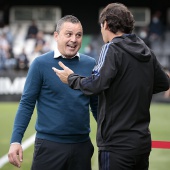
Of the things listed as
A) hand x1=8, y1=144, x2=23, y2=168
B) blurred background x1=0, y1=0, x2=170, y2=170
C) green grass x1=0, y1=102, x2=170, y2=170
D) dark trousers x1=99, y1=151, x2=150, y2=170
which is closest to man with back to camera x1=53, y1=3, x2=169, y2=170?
dark trousers x1=99, y1=151, x2=150, y2=170

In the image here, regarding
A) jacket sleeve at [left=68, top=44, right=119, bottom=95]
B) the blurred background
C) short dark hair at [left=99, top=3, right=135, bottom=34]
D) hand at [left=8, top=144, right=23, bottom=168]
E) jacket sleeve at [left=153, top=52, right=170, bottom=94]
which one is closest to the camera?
jacket sleeve at [left=68, top=44, right=119, bottom=95]

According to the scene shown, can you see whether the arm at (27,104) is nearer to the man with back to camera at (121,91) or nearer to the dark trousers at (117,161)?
the man with back to camera at (121,91)

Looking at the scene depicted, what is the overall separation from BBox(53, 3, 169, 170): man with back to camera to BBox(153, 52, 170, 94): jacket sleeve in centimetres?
15

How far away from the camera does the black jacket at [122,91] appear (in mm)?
3518

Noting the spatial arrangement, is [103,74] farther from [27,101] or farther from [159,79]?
[27,101]

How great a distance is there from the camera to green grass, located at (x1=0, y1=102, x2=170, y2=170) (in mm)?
7812

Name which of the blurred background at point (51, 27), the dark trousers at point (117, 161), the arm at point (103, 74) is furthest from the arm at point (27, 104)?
the blurred background at point (51, 27)

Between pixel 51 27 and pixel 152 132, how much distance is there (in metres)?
18.0

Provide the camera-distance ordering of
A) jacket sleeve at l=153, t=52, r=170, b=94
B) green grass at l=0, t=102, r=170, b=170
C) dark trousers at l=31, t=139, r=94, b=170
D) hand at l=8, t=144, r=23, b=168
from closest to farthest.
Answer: jacket sleeve at l=153, t=52, r=170, b=94 → hand at l=8, t=144, r=23, b=168 → dark trousers at l=31, t=139, r=94, b=170 → green grass at l=0, t=102, r=170, b=170

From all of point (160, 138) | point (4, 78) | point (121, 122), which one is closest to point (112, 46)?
point (121, 122)

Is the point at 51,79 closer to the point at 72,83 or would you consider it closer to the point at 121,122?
the point at 72,83

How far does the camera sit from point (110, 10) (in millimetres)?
3605

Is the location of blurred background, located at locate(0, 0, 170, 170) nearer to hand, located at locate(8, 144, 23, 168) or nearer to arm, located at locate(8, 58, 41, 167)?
arm, located at locate(8, 58, 41, 167)

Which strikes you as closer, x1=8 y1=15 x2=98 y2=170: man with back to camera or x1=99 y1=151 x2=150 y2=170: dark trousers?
x1=99 y1=151 x2=150 y2=170: dark trousers
